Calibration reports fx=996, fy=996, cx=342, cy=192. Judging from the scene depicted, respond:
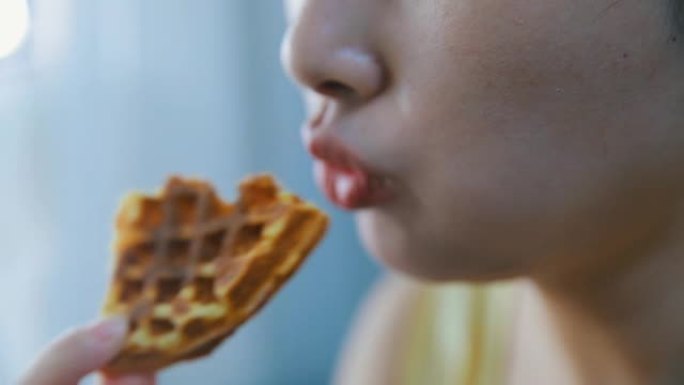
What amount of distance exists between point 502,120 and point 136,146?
0.56 m

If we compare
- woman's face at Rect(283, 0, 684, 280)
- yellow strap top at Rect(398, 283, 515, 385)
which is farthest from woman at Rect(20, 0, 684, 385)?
yellow strap top at Rect(398, 283, 515, 385)

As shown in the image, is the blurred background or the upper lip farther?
the blurred background

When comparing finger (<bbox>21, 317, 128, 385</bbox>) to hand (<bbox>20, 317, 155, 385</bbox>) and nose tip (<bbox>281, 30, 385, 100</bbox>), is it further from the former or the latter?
nose tip (<bbox>281, 30, 385, 100</bbox>)

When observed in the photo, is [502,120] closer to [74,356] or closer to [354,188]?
[354,188]

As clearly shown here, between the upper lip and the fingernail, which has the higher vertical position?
the upper lip

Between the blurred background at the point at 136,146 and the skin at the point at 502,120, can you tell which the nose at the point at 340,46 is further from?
the blurred background at the point at 136,146

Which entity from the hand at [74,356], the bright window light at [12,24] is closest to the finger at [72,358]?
the hand at [74,356]

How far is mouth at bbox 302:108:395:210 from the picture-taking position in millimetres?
481

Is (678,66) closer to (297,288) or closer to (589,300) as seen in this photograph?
(589,300)

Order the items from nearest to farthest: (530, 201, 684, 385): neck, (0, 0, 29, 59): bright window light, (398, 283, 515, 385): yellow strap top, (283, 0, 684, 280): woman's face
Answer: (283, 0, 684, 280): woman's face, (530, 201, 684, 385): neck, (0, 0, 29, 59): bright window light, (398, 283, 515, 385): yellow strap top

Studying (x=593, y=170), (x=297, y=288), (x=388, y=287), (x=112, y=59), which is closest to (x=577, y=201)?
(x=593, y=170)

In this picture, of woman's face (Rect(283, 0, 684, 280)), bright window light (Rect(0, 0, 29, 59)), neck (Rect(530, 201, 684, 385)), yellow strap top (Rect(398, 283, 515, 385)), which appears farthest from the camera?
yellow strap top (Rect(398, 283, 515, 385))

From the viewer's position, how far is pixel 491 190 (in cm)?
46

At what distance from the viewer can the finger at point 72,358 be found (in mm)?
489
